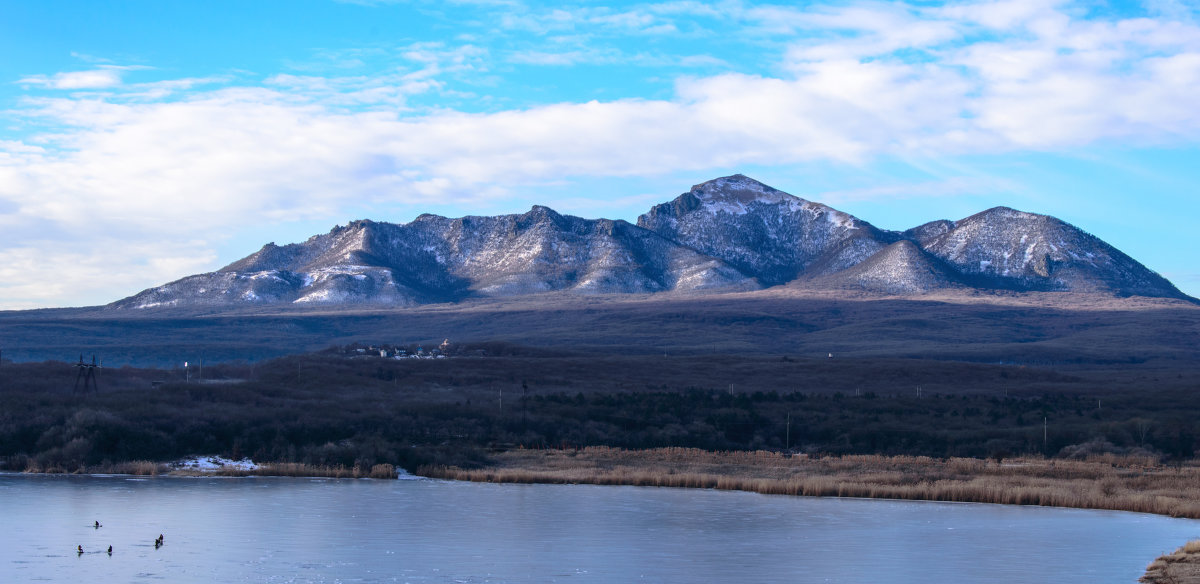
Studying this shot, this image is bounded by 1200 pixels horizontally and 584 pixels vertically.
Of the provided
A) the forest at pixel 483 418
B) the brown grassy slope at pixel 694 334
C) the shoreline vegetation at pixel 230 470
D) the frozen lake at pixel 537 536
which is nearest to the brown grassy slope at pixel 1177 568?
the frozen lake at pixel 537 536

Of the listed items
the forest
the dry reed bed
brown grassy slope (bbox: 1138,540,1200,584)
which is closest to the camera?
brown grassy slope (bbox: 1138,540,1200,584)

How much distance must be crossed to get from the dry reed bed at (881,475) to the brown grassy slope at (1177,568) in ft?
32.2

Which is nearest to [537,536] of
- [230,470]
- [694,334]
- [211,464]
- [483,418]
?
[230,470]

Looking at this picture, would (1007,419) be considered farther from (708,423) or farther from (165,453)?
(165,453)

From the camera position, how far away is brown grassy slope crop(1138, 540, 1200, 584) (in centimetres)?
2623

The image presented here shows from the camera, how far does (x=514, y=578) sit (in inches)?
1070

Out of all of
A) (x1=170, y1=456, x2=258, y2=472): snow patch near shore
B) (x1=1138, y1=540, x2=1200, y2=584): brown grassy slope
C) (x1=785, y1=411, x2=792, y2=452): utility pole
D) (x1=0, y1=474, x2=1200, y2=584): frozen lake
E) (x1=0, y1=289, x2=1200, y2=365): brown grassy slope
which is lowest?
(x1=0, y1=474, x2=1200, y2=584): frozen lake

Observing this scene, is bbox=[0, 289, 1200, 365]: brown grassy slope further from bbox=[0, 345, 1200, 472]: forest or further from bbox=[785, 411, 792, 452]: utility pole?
bbox=[785, 411, 792, 452]: utility pole

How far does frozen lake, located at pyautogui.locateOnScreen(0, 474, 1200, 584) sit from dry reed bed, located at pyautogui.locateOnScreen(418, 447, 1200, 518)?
4.04ft

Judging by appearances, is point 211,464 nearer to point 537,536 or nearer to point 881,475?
point 537,536

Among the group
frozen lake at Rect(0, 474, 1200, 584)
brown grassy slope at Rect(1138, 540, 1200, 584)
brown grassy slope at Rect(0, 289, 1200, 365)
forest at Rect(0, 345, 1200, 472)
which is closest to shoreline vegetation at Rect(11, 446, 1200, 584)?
frozen lake at Rect(0, 474, 1200, 584)

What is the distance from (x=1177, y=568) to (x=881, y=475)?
61.8 feet

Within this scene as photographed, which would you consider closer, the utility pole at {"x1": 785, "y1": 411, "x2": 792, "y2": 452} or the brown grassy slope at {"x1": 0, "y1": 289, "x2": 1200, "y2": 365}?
the utility pole at {"x1": 785, "y1": 411, "x2": 792, "y2": 452}

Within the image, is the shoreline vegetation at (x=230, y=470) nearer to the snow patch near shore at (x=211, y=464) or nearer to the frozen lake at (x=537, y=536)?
the snow patch near shore at (x=211, y=464)
